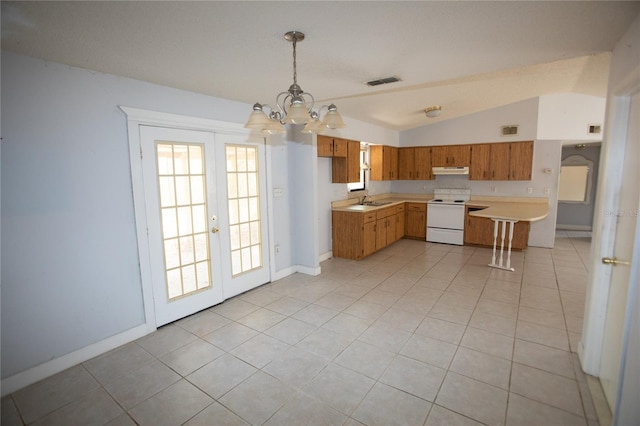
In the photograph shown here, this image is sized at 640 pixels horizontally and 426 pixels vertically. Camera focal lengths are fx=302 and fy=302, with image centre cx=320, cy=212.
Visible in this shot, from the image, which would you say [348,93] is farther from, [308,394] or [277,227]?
[308,394]

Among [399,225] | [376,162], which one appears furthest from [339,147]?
[399,225]

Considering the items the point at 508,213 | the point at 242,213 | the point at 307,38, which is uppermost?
the point at 307,38

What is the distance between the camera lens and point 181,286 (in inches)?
130

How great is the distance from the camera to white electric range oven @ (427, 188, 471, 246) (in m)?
6.15

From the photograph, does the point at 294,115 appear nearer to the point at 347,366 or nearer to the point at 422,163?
the point at 347,366

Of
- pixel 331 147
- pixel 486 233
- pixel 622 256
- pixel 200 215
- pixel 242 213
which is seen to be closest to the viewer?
pixel 622 256

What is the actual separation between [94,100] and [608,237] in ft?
13.4

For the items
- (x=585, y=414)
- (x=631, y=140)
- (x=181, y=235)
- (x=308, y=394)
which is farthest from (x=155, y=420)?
(x=631, y=140)

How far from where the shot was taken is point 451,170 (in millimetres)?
6297

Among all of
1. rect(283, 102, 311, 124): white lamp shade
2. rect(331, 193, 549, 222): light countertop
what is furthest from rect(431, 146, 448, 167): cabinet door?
rect(283, 102, 311, 124): white lamp shade

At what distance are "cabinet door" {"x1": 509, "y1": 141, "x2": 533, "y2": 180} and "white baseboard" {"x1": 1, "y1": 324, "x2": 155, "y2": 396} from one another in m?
6.53

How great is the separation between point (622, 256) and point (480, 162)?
468cm

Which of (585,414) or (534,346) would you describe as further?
(534,346)

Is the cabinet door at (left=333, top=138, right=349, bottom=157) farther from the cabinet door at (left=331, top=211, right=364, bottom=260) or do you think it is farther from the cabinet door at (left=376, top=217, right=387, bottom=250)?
the cabinet door at (left=376, top=217, right=387, bottom=250)
